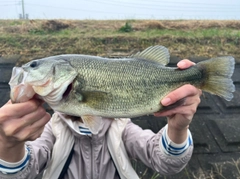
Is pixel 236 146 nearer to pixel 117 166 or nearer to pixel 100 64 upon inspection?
pixel 117 166

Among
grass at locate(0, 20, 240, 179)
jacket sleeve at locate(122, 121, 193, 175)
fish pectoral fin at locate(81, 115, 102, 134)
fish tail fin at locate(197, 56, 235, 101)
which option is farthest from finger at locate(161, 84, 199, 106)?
grass at locate(0, 20, 240, 179)

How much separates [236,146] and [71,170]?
2.23 meters

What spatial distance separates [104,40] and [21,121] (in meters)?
4.65

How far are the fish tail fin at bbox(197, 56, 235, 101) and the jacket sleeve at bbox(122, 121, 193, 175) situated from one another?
472 millimetres

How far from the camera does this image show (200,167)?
130 inches

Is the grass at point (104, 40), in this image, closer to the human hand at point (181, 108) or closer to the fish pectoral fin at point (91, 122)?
the human hand at point (181, 108)

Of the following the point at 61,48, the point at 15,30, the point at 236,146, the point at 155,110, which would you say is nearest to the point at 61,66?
the point at 155,110

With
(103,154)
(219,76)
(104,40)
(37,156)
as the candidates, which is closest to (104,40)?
(104,40)

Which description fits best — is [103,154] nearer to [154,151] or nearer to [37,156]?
[154,151]

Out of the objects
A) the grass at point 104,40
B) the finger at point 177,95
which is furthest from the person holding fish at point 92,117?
the grass at point 104,40

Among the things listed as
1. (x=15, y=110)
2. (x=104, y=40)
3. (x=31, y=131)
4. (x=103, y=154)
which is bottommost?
(x=103, y=154)

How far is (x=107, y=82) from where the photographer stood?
1604 millimetres

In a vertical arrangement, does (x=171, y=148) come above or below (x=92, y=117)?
below

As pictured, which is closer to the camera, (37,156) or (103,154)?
(37,156)
